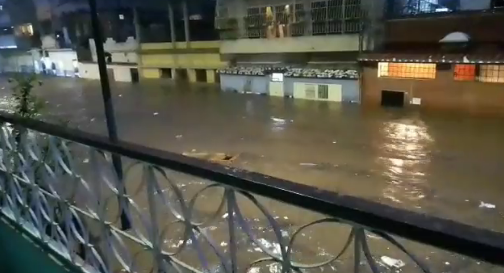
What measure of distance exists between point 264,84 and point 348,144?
6.14 m

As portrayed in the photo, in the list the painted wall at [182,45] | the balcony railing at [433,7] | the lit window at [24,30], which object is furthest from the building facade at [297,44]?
the lit window at [24,30]

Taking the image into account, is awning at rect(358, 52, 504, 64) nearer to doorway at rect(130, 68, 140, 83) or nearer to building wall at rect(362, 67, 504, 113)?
building wall at rect(362, 67, 504, 113)

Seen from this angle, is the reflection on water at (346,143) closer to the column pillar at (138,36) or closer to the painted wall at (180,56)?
the painted wall at (180,56)

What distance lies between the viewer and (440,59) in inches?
341

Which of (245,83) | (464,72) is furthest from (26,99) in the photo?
(245,83)

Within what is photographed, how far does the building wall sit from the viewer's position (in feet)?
27.3

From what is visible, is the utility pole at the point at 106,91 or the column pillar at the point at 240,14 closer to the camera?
the utility pole at the point at 106,91

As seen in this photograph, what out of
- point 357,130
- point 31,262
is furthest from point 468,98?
point 31,262

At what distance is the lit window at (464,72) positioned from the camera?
848cm

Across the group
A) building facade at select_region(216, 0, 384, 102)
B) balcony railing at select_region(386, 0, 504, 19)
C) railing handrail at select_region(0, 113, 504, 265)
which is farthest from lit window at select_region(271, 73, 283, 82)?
railing handrail at select_region(0, 113, 504, 265)

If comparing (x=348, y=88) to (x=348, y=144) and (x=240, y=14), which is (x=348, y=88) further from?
(x=240, y=14)

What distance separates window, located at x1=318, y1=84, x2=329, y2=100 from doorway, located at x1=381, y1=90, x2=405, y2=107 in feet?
5.06

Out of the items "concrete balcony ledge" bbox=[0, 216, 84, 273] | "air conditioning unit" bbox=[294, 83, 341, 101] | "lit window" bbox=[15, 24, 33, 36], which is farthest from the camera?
"lit window" bbox=[15, 24, 33, 36]

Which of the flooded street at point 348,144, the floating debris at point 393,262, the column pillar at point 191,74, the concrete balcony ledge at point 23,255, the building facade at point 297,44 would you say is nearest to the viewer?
the concrete balcony ledge at point 23,255
